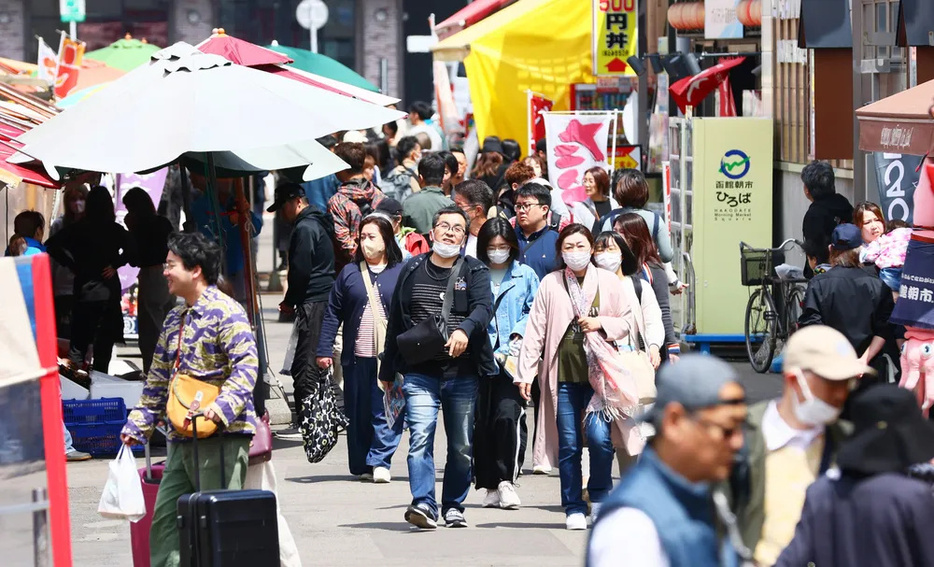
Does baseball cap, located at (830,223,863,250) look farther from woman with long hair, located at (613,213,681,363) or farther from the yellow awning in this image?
the yellow awning

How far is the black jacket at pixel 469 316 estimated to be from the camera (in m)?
9.13

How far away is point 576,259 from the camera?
9.01 metres

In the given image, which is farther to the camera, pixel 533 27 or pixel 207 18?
pixel 207 18

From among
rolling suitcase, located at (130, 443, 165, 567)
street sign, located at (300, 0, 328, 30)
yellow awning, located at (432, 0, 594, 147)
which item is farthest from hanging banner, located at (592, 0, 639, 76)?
street sign, located at (300, 0, 328, 30)

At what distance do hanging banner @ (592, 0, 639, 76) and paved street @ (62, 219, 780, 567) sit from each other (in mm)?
10377

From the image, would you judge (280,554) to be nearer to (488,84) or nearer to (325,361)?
(325,361)

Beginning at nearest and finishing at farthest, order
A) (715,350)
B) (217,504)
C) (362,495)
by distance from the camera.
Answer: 1. (217,504)
2. (362,495)
3. (715,350)

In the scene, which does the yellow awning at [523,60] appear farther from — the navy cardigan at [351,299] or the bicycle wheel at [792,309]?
the navy cardigan at [351,299]

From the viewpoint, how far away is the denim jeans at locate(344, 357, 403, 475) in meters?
10.8

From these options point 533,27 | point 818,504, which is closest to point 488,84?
point 533,27

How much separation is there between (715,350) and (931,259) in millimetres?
7321

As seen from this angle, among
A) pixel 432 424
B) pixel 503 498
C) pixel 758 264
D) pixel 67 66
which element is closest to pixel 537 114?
pixel 67 66

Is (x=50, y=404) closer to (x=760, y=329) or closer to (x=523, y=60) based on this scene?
(x=760, y=329)

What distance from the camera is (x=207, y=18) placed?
57.0 metres
